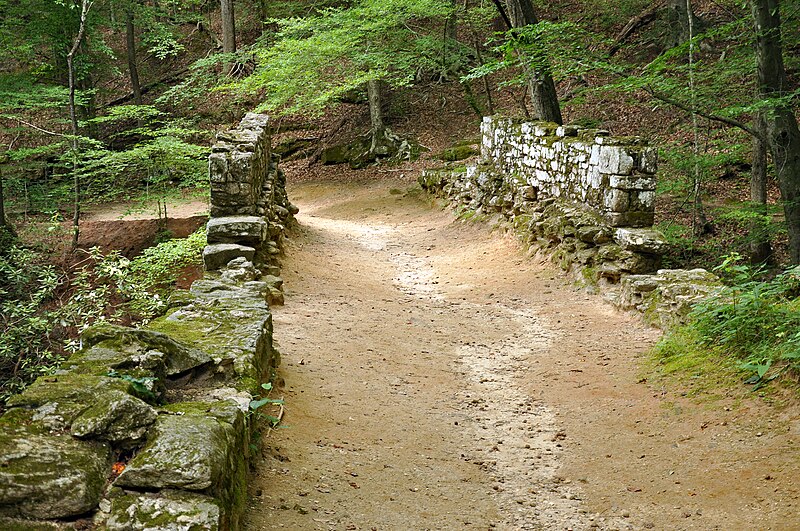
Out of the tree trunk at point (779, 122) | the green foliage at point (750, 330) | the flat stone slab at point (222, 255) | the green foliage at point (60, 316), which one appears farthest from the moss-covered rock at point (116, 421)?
the tree trunk at point (779, 122)

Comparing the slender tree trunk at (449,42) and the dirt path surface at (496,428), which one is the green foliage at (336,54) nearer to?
the slender tree trunk at (449,42)

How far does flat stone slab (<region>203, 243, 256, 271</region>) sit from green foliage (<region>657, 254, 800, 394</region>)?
18.0ft

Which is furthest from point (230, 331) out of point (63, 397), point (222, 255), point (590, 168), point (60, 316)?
point (590, 168)

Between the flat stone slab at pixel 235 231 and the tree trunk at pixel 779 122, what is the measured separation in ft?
25.6

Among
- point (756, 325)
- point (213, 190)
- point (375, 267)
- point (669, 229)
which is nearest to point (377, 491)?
point (756, 325)

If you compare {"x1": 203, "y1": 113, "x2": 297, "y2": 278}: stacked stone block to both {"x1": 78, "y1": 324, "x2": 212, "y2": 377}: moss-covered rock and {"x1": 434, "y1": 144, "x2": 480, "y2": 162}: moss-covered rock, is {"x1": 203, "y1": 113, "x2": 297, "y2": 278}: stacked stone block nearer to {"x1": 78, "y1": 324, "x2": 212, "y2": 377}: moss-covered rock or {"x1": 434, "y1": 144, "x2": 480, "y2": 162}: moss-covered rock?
{"x1": 78, "y1": 324, "x2": 212, "y2": 377}: moss-covered rock

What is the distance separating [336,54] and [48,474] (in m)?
17.6

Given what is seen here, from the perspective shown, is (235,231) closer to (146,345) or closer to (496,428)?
(496,428)

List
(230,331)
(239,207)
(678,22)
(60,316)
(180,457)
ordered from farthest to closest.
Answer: (678,22), (239,207), (60,316), (230,331), (180,457)

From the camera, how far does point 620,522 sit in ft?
14.0

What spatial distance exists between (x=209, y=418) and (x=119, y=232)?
16.5 meters

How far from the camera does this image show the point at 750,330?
19.8 ft

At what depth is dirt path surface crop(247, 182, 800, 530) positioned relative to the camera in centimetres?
425

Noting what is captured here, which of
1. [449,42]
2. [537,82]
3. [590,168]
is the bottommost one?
[590,168]
